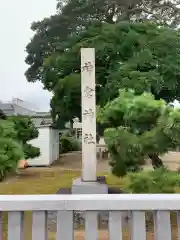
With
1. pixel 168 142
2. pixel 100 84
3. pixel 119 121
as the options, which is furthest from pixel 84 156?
pixel 100 84

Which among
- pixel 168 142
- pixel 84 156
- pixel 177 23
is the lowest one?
pixel 84 156

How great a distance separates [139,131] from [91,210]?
3.37m

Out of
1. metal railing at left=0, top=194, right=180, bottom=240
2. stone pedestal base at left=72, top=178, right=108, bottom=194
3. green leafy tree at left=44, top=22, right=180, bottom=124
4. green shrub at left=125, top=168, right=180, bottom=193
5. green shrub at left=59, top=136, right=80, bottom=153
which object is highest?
green leafy tree at left=44, top=22, right=180, bottom=124

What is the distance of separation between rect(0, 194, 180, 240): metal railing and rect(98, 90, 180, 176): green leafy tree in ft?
9.54

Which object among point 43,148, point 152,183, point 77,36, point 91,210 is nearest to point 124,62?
point 77,36

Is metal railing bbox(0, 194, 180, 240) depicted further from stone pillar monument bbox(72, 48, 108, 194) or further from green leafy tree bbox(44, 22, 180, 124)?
green leafy tree bbox(44, 22, 180, 124)

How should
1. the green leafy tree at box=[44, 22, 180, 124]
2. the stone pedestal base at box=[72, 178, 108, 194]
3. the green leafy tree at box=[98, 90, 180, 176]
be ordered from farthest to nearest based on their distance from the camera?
the green leafy tree at box=[44, 22, 180, 124] → the stone pedestal base at box=[72, 178, 108, 194] → the green leafy tree at box=[98, 90, 180, 176]

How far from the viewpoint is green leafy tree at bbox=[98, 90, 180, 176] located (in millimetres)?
4238

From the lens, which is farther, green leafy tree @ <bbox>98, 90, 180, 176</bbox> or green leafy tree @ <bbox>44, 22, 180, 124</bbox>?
green leafy tree @ <bbox>44, 22, 180, 124</bbox>

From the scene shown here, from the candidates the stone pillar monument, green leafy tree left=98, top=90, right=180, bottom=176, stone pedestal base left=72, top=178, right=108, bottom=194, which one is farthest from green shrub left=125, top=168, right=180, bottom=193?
the stone pillar monument

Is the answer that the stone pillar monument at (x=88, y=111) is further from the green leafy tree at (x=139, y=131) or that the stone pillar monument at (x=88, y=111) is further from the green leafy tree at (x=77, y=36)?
the green leafy tree at (x=77, y=36)

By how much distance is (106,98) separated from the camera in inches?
468

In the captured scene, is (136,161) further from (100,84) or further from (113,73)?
(100,84)

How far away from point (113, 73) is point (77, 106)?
2430 mm
